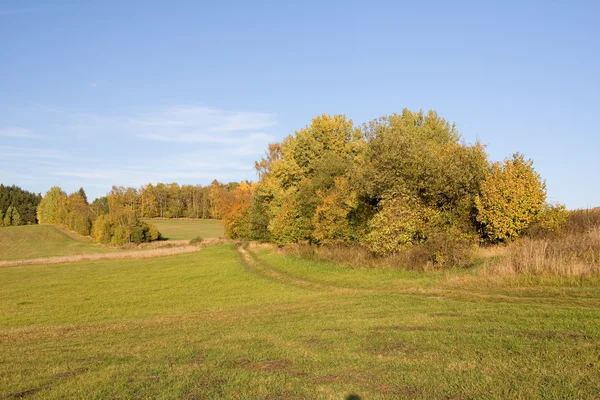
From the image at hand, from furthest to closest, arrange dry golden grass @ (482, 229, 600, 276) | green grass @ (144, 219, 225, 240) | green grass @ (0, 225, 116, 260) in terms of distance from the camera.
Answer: green grass @ (144, 219, 225, 240)
green grass @ (0, 225, 116, 260)
dry golden grass @ (482, 229, 600, 276)

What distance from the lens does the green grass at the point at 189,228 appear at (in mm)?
108938

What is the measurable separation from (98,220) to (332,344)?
98.8 metres

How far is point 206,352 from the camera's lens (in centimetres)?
1091

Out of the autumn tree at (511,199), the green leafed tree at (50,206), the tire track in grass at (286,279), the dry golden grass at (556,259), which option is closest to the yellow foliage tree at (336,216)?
the tire track in grass at (286,279)

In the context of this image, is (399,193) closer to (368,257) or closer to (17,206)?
(368,257)

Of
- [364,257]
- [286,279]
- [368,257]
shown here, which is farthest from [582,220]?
[286,279]

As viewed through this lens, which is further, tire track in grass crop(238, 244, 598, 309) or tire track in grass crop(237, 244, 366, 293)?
tire track in grass crop(237, 244, 366, 293)

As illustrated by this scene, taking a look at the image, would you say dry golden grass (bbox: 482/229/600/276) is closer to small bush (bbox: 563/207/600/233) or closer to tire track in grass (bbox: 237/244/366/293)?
tire track in grass (bbox: 237/244/366/293)

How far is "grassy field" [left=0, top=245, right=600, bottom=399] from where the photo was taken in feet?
24.0

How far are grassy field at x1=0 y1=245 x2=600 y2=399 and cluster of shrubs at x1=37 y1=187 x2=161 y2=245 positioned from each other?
241 feet

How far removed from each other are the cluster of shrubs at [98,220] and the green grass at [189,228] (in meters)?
8.52

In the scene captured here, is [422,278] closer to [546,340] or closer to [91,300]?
[546,340]

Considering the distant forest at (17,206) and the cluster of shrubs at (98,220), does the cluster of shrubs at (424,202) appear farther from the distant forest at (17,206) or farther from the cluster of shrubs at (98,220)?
the distant forest at (17,206)

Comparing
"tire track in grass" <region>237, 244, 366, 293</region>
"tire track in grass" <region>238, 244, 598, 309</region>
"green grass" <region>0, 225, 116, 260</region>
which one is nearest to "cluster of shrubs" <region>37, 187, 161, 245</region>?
"green grass" <region>0, 225, 116, 260</region>
